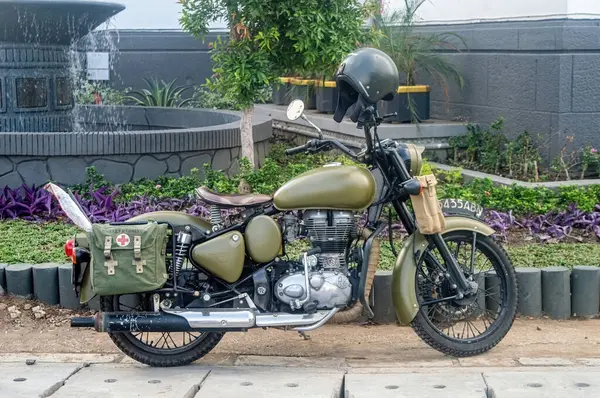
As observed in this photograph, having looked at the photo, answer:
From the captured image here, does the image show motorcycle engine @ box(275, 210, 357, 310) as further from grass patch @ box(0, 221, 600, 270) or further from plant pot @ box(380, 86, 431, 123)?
plant pot @ box(380, 86, 431, 123)

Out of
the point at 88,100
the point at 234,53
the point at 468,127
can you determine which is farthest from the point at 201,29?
the point at 88,100

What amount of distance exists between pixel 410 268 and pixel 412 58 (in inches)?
209

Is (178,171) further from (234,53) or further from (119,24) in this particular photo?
(119,24)

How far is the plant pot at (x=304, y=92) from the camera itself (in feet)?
37.6

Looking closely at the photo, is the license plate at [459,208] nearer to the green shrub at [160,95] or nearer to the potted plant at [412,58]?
the potted plant at [412,58]

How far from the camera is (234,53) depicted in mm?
7984

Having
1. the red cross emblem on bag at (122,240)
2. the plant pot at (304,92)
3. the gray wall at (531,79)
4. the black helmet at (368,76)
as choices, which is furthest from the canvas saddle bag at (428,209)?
the plant pot at (304,92)

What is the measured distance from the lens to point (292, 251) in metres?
6.20

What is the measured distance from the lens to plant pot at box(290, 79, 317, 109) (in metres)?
11.5

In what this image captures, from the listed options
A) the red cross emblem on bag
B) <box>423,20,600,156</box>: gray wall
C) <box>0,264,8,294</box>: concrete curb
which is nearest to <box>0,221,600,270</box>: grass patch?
<box>0,264,8,294</box>: concrete curb

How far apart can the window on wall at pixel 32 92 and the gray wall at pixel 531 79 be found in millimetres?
4181

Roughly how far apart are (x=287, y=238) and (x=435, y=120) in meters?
5.68

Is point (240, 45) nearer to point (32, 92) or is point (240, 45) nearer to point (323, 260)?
point (32, 92)

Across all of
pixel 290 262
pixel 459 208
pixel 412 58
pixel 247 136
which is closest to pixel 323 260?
pixel 290 262
